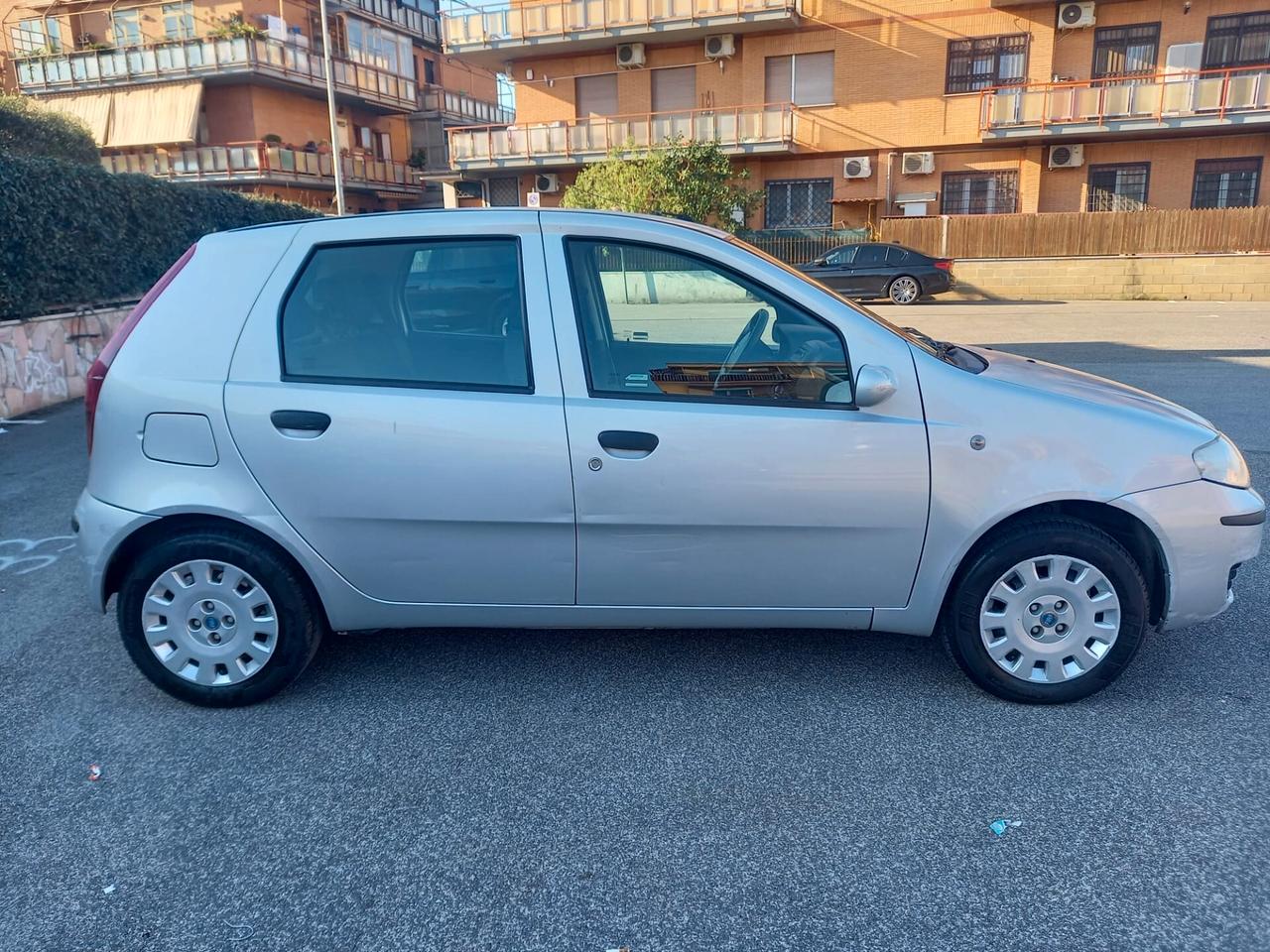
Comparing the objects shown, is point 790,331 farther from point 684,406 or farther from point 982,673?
point 982,673

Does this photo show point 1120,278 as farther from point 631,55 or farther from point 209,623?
point 209,623

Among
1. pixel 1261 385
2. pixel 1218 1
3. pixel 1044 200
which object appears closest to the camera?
pixel 1261 385

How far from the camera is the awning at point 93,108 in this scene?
35.0 metres

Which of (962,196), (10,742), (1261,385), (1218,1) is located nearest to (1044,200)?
(962,196)

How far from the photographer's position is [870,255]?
75.9 feet

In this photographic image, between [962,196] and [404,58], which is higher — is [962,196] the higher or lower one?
the lower one

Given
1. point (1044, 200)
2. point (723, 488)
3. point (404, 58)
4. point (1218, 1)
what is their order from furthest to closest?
point (404, 58)
point (1044, 200)
point (1218, 1)
point (723, 488)

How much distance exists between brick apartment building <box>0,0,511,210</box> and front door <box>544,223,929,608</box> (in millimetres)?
32545

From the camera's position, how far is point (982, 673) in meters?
3.46

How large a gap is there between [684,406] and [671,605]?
74 centimetres

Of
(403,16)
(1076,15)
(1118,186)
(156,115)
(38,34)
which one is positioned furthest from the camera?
(403,16)

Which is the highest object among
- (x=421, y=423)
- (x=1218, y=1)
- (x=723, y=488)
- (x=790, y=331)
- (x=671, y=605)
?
(x=1218, y=1)

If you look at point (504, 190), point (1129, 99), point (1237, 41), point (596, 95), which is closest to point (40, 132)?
point (504, 190)

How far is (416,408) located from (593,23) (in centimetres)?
2873
